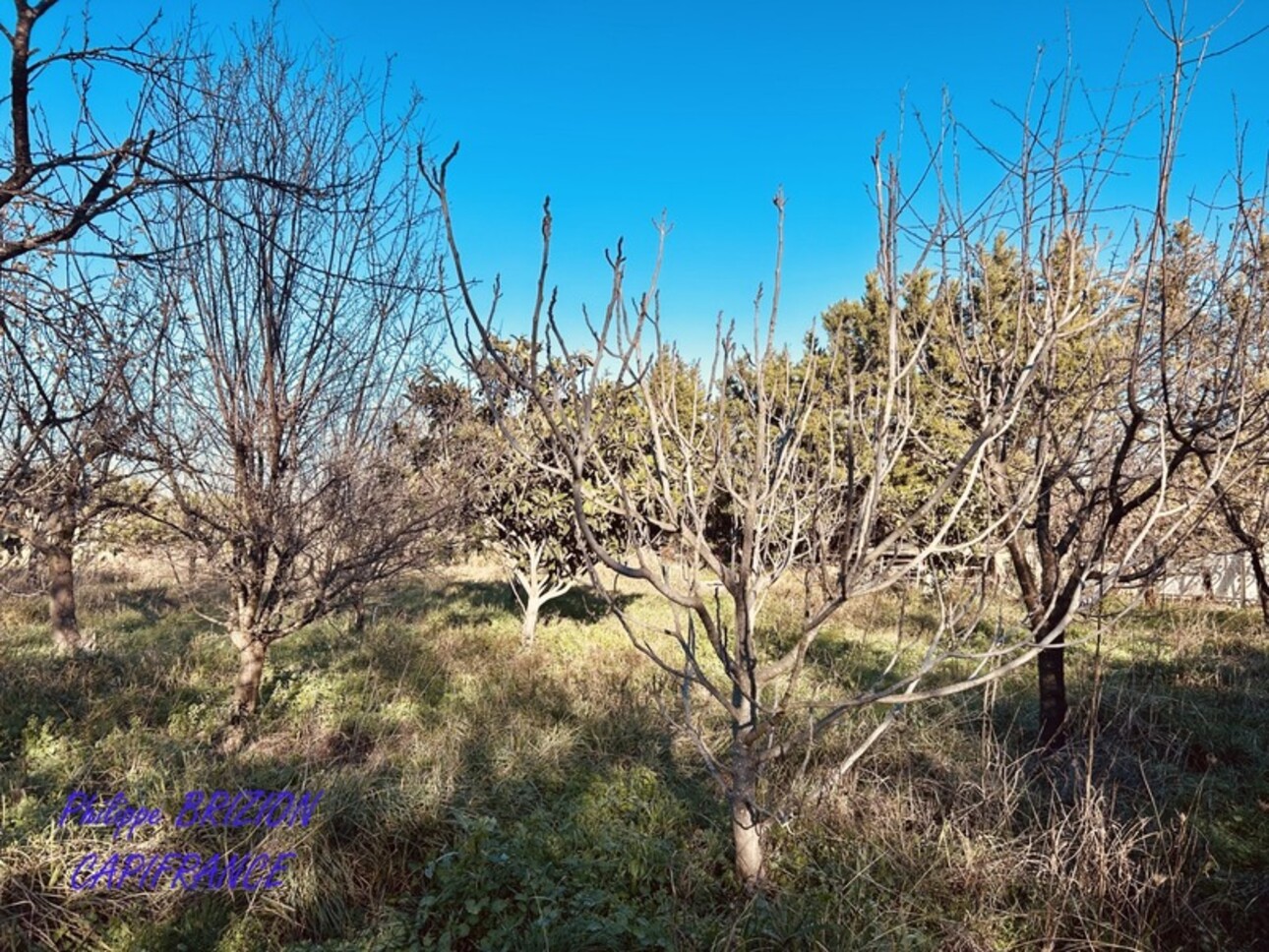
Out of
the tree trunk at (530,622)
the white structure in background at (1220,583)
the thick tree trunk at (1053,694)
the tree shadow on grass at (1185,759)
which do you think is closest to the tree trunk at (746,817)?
the tree shadow on grass at (1185,759)

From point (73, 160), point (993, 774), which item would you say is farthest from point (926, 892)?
point (73, 160)

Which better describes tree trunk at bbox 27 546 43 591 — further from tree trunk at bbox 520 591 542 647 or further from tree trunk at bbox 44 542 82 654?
tree trunk at bbox 520 591 542 647

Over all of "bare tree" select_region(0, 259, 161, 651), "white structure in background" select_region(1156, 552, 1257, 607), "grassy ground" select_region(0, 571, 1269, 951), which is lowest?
"grassy ground" select_region(0, 571, 1269, 951)

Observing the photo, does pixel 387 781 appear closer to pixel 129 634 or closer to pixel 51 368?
pixel 51 368

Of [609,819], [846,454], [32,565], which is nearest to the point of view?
A: [846,454]

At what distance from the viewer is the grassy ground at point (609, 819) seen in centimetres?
247

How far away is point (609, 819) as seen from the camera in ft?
10.8

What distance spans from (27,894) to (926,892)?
153 inches

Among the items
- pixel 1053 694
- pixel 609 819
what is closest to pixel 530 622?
pixel 609 819

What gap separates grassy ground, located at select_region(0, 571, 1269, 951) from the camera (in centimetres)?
247

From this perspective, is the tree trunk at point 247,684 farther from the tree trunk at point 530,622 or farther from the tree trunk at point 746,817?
the tree trunk at point 530,622

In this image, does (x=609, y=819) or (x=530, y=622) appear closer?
(x=609, y=819)

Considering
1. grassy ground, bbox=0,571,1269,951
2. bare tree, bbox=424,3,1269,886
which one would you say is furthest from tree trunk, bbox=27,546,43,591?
bare tree, bbox=424,3,1269,886

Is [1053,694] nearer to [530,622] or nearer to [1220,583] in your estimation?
[530,622]
